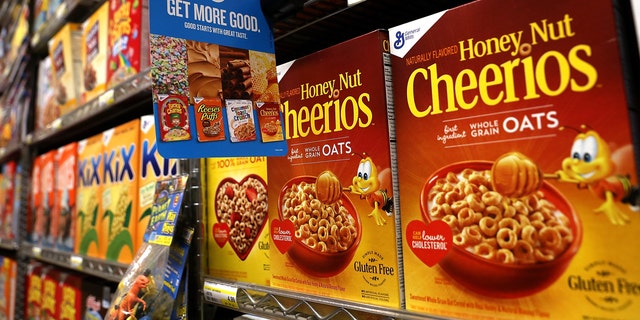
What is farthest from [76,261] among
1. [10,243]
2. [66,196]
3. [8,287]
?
[8,287]

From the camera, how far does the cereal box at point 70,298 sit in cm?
161

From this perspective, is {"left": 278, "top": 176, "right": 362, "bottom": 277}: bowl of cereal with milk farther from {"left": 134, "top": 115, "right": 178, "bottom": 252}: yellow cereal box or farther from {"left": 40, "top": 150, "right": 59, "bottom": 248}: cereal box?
{"left": 40, "top": 150, "right": 59, "bottom": 248}: cereal box

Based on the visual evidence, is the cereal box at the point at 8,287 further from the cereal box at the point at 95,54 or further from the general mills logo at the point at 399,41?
the general mills logo at the point at 399,41

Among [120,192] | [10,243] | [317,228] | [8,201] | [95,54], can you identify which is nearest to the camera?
[317,228]

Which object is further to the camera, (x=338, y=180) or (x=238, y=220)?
(x=238, y=220)

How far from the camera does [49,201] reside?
6.50 feet

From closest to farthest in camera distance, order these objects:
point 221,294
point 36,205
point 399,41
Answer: point 399,41 < point 221,294 < point 36,205

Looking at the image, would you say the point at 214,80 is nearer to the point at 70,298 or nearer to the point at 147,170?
the point at 147,170

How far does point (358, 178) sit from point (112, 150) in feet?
3.37

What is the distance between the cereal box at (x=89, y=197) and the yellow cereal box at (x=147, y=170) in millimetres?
315

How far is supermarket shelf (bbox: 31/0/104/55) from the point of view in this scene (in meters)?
1.86

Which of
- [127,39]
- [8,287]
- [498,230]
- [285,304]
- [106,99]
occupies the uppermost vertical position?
[127,39]

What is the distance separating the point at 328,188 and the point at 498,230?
32 cm

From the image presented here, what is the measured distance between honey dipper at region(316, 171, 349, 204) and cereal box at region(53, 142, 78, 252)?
4.28 feet
